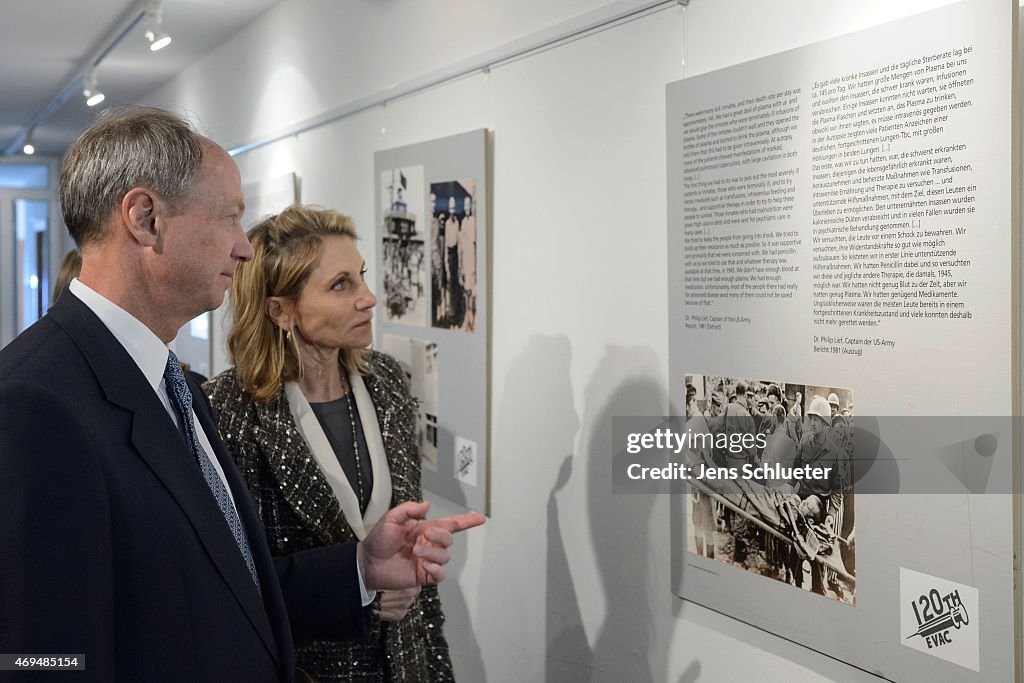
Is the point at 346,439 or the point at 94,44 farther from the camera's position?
the point at 94,44

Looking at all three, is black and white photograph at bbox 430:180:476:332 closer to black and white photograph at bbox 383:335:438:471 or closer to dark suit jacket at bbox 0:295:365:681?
black and white photograph at bbox 383:335:438:471

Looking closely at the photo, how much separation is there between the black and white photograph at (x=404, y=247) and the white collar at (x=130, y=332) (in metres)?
2.11

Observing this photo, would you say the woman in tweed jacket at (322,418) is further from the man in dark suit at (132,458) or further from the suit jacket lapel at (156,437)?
the suit jacket lapel at (156,437)

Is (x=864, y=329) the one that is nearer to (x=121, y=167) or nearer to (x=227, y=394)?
(x=121, y=167)

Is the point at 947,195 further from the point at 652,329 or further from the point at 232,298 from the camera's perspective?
the point at 232,298

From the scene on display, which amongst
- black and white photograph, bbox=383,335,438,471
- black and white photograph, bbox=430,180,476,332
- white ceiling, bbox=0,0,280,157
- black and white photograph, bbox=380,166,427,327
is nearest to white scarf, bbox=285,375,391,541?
black and white photograph, bbox=430,180,476,332

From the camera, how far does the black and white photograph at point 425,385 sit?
3.53 meters

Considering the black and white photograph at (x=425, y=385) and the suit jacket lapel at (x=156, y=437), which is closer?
the suit jacket lapel at (x=156, y=437)

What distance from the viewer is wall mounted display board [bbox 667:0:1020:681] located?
160cm

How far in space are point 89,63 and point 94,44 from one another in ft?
1.93

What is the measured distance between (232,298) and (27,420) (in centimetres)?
144

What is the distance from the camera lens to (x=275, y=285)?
8.53ft

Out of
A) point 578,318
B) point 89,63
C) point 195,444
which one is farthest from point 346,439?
point 89,63

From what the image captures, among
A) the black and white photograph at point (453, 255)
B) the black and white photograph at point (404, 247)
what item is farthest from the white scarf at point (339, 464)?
the black and white photograph at point (404, 247)
